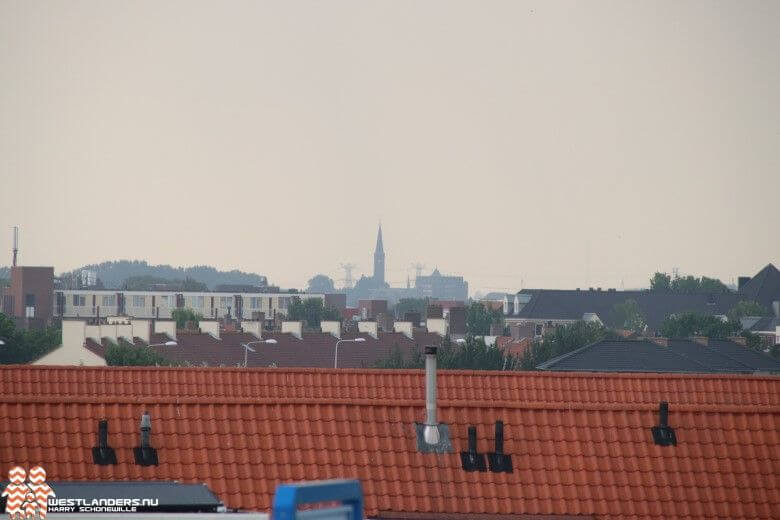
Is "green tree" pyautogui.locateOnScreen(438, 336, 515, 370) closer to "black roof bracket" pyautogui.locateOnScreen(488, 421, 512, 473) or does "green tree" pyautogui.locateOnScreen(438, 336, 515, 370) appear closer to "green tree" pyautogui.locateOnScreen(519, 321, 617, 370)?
"green tree" pyautogui.locateOnScreen(519, 321, 617, 370)

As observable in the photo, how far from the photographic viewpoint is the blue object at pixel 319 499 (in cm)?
927

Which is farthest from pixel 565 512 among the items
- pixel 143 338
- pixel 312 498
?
pixel 143 338

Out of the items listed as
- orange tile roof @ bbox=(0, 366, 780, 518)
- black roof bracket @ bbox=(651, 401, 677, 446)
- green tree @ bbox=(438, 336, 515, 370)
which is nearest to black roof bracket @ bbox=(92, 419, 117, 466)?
orange tile roof @ bbox=(0, 366, 780, 518)

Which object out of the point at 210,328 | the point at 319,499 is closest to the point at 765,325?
the point at 210,328

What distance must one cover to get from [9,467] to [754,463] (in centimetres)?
1154

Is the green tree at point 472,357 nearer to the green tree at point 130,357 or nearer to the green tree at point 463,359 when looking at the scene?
the green tree at point 463,359

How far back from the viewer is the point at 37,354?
3954 inches

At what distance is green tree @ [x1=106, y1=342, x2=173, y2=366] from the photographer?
8025cm

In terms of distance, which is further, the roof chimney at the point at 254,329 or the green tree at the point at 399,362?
the roof chimney at the point at 254,329

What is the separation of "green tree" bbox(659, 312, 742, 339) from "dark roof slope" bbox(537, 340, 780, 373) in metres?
57.3

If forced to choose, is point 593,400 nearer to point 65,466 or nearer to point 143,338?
point 65,466

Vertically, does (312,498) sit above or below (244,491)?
above

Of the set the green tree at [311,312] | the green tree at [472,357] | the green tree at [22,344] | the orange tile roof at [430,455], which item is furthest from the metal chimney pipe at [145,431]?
the green tree at [311,312]

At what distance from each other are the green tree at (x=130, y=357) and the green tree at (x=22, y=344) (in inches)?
582
